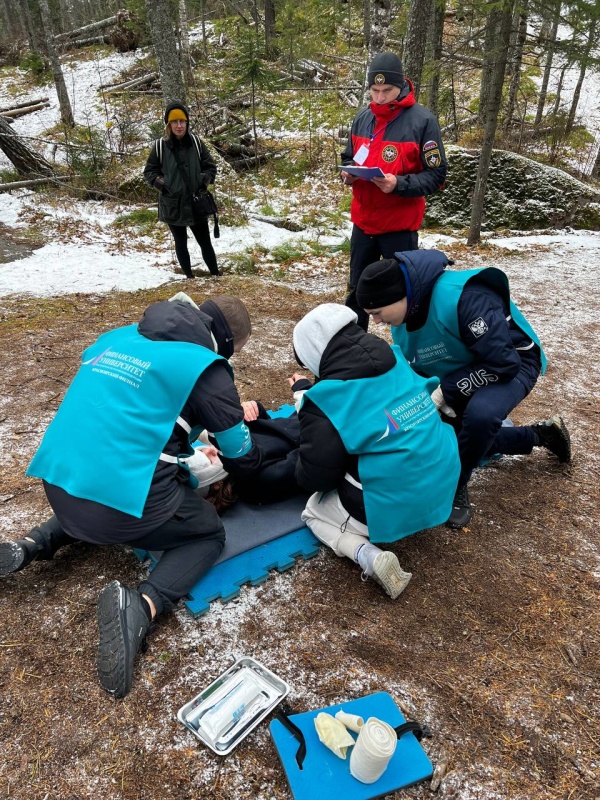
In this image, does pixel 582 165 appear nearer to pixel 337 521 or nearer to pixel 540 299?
pixel 540 299

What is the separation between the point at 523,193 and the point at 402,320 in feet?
26.3

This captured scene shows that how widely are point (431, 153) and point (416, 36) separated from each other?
422cm

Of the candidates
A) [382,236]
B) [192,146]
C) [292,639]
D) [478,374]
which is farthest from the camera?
[192,146]

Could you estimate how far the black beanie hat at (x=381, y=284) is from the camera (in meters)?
2.74

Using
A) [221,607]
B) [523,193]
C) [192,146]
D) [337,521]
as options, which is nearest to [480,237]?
[523,193]

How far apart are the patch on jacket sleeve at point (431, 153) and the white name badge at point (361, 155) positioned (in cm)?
48

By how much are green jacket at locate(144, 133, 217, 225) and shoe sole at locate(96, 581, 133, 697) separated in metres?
5.16

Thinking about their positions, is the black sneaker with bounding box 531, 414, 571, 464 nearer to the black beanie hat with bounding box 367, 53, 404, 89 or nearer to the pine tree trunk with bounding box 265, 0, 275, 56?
the black beanie hat with bounding box 367, 53, 404, 89

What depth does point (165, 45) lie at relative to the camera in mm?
8438

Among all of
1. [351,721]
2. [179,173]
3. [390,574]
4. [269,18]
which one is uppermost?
[269,18]

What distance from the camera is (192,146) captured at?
6.11 metres

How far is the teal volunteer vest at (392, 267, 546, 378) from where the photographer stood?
2840 millimetres

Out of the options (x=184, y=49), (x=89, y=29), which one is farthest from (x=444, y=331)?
(x=89, y=29)

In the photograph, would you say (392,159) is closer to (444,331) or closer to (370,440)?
(444,331)
